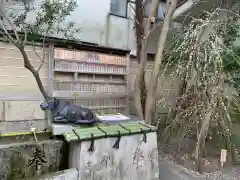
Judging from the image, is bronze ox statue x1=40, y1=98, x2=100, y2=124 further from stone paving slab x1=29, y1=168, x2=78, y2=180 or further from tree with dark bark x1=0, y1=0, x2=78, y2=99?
tree with dark bark x1=0, y1=0, x2=78, y2=99

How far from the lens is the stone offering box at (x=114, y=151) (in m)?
3.21

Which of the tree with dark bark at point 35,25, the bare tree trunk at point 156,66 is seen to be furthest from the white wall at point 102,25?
the bare tree trunk at point 156,66

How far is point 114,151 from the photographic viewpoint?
3.46m

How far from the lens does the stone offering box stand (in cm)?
321

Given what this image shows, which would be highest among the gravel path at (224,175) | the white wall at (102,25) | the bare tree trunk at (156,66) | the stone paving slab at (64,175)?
the white wall at (102,25)

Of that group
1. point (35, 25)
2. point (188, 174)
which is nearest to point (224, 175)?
point (188, 174)

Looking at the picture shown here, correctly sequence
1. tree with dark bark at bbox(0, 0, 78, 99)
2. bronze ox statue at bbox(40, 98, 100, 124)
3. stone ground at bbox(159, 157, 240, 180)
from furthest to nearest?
tree with dark bark at bbox(0, 0, 78, 99)
stone ground at bbox(159, 157, 240, 180)
bronze ox statue at bbox(40, 98, 100, 124)

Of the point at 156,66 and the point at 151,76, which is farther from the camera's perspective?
the point at 151,76

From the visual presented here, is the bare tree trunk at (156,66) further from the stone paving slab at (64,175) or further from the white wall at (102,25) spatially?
the stone paving slab at (64,175)

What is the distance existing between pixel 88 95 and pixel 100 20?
2.76m

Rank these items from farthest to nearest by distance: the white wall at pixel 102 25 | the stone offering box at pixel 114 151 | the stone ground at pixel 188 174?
the white wall at pixel 102 25, the stone ground at pixel 188 174, the stone offering box at pixel 114 151

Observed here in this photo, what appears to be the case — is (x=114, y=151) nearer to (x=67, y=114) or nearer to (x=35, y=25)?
(x=67, y=114)

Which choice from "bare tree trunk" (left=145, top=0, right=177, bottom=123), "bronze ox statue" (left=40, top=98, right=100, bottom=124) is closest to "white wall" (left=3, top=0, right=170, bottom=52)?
"bare tree trunk" (left=145, top=0, right=177, bottom=123)

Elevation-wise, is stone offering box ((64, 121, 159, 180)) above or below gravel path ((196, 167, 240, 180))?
above
